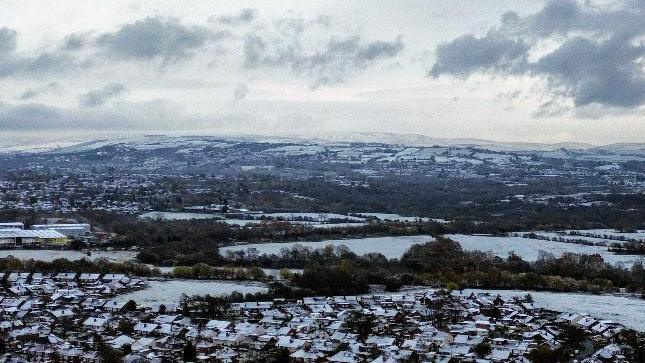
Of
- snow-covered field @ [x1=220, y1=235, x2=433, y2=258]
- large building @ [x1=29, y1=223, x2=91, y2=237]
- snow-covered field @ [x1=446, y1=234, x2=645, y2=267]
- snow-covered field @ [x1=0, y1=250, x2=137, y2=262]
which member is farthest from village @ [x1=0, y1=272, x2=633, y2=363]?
large building @ [x1=29, y1=223, x2=91, y2=237]

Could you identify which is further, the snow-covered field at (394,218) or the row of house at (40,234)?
the snow-covered field at (394,218)

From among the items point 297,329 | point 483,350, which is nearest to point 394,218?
point 297,329

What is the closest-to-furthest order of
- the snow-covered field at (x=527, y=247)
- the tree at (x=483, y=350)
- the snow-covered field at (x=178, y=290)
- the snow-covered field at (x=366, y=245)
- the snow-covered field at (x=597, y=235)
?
1. the tree at (x=483, y=350)
2. the snow-covered field at (x=178, y=290)
3. the snow-covered field at (x=527, y=247)
4. the snow-covered field at (x=366, y=245)
5. the snow-covered field at (x=597, y=235)

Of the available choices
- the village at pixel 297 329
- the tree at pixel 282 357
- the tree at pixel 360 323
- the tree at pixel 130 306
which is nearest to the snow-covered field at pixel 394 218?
the village at pixel 297 329

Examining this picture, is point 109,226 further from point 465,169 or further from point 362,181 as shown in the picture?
point 465,169

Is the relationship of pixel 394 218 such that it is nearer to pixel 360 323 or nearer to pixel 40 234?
pixel 40 234

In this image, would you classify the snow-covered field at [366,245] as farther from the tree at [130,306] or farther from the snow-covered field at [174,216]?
the tree at [130,306]
